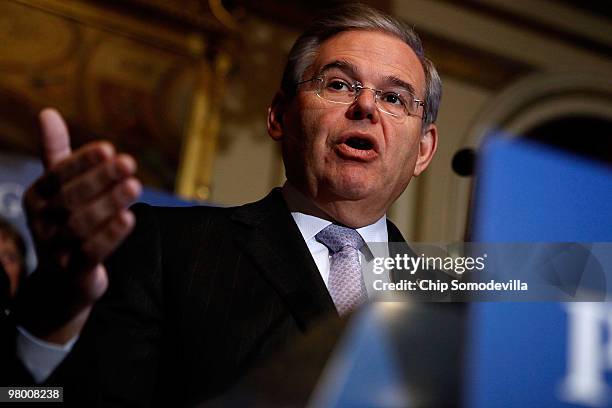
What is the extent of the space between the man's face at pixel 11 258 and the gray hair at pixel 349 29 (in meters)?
1.21

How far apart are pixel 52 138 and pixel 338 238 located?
518 millimetres

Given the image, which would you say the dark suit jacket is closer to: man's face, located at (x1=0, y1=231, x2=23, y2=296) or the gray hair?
the gray hair

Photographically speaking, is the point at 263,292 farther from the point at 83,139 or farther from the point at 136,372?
the point at 83,139

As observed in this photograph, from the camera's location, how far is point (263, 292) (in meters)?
0.93

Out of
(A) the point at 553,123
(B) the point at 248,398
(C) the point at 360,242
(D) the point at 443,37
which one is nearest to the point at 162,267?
(C) the point at 360,242

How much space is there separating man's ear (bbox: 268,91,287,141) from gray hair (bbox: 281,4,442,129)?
0.02m

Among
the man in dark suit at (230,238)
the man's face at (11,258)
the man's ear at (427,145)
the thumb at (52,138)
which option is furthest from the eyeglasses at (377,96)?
the man's face at (11,258)

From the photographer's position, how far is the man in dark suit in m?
0.62

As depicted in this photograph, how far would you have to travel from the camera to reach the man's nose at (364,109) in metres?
1.07

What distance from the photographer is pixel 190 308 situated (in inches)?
36.1

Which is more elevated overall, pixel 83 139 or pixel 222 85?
pixel 222 85

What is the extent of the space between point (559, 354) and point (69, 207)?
14.6 inches

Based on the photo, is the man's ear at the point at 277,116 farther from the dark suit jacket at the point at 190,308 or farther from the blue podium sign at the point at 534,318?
the blue podium sign at the point at 534,318

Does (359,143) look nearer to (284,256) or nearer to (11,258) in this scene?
(284,256)
